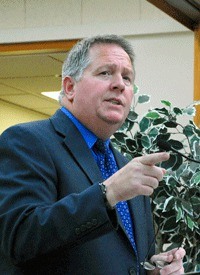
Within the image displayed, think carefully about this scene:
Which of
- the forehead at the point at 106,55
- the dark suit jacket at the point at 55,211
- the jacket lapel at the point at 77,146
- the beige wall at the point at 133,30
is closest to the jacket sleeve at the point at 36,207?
the dark suit jacket at the point at 55,211

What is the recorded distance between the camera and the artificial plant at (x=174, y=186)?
3.06 metres

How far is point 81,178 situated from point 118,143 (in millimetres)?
1260

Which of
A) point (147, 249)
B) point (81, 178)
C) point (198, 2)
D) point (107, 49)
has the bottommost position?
point (147, 249)

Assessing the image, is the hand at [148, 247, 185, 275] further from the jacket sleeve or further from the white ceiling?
the white ceiling

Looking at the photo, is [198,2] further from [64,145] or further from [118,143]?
[64,145]

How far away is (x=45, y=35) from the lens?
14.6ft

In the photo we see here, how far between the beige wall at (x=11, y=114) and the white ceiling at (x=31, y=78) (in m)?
0.09

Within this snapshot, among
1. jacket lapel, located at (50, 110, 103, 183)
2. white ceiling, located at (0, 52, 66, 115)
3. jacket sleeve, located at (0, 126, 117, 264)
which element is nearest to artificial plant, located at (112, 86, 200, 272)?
jacket lapel, located at (50, 110, 103, 183)

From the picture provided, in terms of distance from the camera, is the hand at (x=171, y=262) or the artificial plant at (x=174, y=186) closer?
the hand at (x=171, y=262)

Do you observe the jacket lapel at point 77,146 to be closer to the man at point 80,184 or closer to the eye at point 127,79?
the man at point 80,184

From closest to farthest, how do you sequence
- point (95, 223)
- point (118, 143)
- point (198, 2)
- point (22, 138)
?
point (95, 223)
point (22, 138)
point (118, 143)
point (198, 2)

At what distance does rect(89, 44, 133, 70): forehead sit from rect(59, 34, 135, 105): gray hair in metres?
0.01

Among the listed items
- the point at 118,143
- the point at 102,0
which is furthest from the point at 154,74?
the point at 118,143

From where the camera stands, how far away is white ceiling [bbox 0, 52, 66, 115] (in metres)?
5.19
